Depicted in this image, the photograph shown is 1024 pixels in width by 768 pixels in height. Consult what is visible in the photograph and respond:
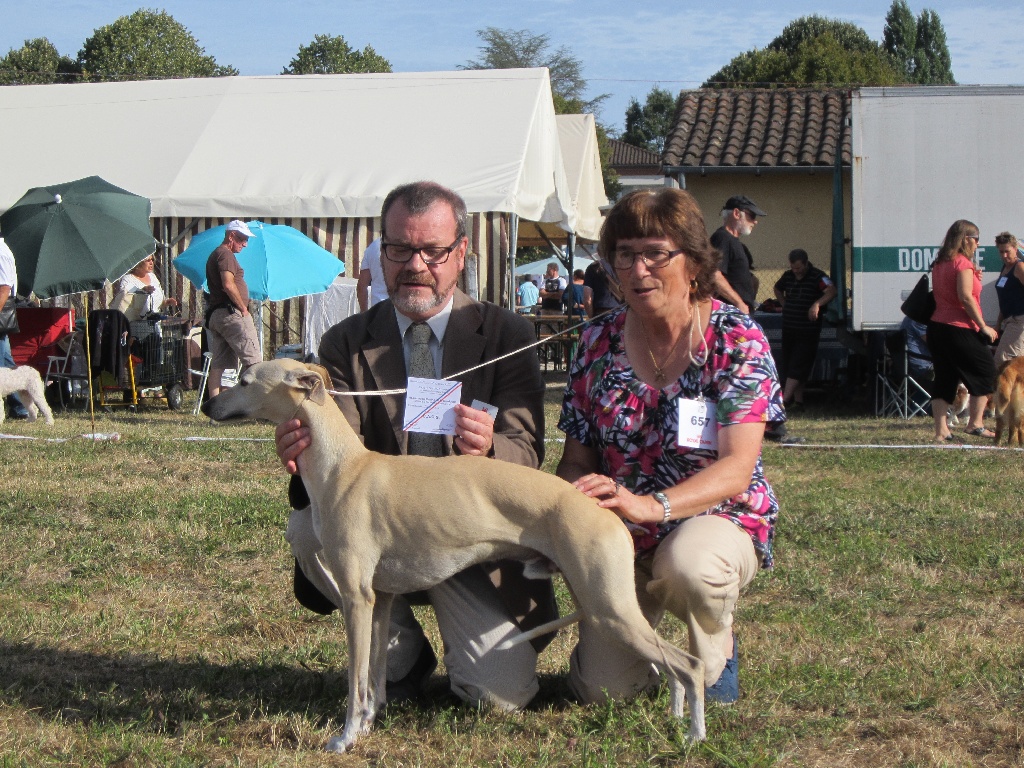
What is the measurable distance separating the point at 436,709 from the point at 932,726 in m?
1.60

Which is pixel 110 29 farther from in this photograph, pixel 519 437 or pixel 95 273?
pixel 519 437

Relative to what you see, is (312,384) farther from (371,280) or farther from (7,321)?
(7,321)

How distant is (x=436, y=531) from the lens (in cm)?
314

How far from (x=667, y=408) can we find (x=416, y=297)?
0.91 m

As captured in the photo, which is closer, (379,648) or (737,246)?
(379,648)

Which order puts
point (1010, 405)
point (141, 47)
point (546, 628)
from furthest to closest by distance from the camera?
point (141, 47)
point (1010, 405)
point (546, 628)

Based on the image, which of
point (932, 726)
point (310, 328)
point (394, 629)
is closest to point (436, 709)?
point (394, 629)

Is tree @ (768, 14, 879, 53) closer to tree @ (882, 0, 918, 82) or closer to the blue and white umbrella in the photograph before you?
tree @ (882, 0, 918, 82)

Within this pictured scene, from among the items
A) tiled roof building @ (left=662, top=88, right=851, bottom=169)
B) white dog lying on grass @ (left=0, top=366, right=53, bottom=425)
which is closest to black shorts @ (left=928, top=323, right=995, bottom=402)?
white dog lying on grass @ (left=0, top=366, right=53, bottom=425)

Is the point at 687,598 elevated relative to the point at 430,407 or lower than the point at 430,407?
lower

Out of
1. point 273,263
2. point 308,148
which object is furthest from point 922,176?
point 308,148

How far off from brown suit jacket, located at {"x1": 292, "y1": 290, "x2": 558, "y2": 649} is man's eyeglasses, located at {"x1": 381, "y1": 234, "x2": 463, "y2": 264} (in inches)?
9.8

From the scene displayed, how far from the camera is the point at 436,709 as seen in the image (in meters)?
3.62

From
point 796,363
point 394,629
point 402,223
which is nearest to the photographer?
point 402,223
